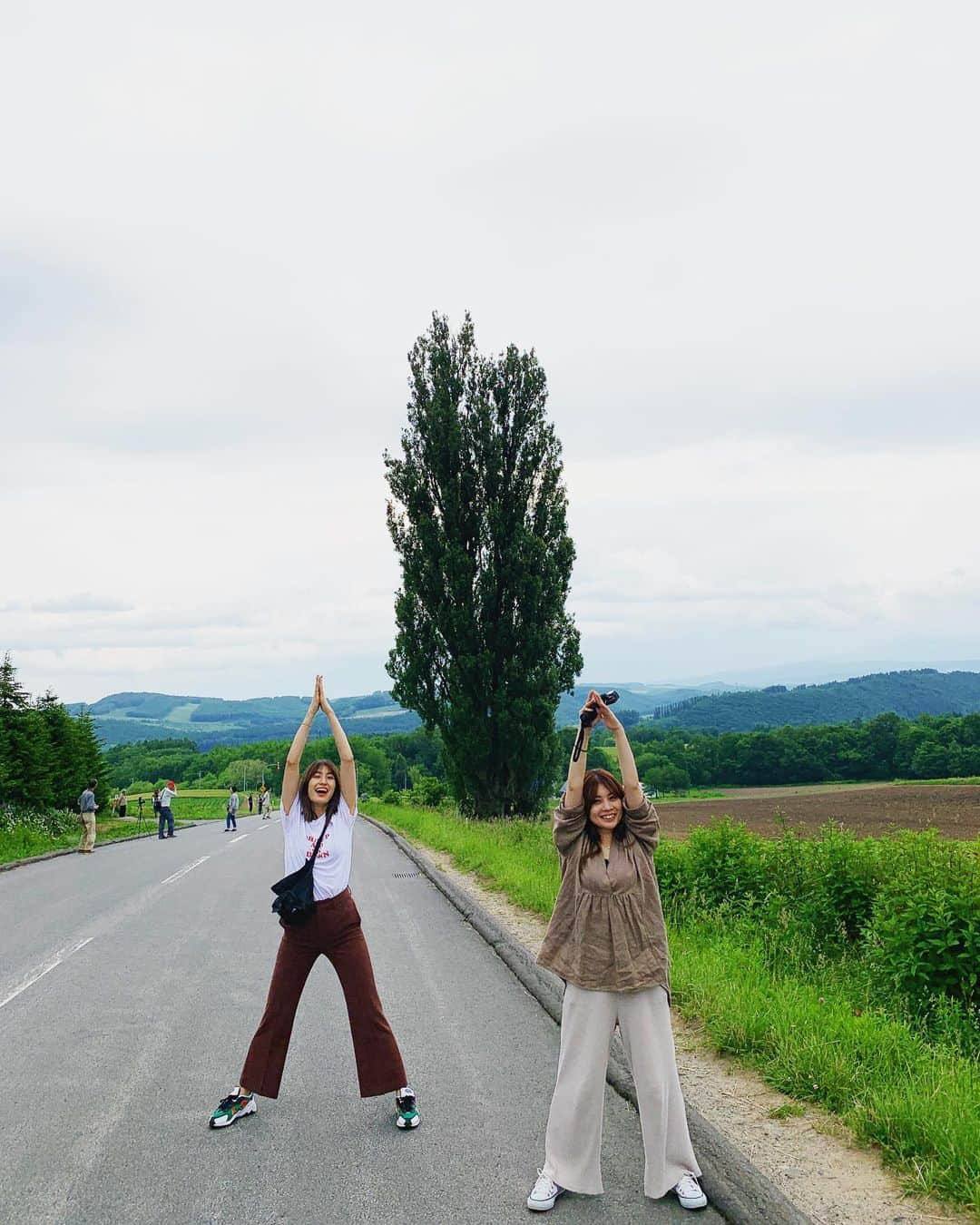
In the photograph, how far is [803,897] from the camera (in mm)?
10156

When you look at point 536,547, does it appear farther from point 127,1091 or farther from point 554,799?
point 127,1091

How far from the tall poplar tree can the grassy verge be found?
1417cm

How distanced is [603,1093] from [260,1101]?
2.35 m

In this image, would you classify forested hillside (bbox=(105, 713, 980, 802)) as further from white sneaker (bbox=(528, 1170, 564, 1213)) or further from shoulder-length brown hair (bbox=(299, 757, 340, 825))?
white sneaker (bbox=(528, 1170, 564, 1213))

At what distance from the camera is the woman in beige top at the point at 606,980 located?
4.50 meters

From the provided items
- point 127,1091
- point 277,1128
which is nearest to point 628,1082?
point 277,1128

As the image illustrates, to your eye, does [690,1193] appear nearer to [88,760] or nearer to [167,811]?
[167,811]

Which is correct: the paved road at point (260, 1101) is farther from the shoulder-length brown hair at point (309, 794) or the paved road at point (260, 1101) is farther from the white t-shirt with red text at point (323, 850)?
the shoulder-length brown hair at point (309, 794)

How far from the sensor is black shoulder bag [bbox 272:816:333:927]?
5.52 metres

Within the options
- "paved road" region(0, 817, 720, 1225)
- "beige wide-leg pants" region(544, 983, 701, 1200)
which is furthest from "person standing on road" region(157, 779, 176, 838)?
"beige wide-leg pants" region(544, 983, 701, 1200)

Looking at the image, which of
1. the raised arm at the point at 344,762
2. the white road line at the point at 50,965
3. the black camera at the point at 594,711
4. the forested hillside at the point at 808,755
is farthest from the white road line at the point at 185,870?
the forested hillside at the point at 808,755

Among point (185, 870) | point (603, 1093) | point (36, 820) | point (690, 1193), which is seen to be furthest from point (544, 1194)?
point (36, 820)

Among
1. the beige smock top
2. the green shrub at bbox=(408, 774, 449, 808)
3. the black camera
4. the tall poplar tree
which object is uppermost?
the tall poplar tree

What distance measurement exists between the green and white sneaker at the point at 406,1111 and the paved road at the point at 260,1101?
0.11 metres
